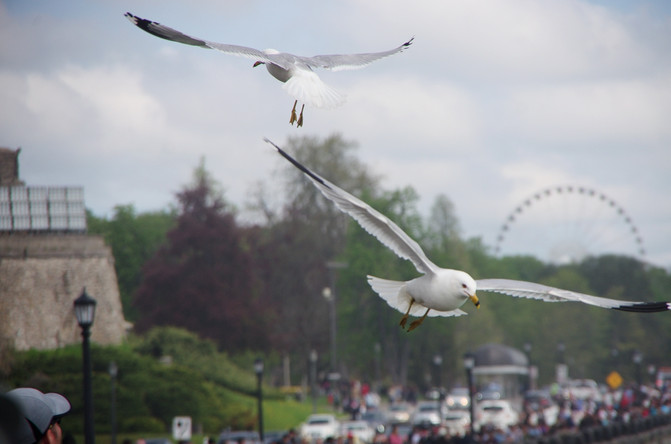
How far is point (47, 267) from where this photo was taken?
3459cm

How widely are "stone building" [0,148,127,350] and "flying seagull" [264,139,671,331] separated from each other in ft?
69.6


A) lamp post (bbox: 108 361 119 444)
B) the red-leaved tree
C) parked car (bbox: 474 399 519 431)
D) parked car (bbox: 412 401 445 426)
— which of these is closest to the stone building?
lamp post (bbox: 108 361 119 444)

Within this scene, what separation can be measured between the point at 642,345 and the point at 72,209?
55244 millimetres

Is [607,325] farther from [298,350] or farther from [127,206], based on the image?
[127,206]

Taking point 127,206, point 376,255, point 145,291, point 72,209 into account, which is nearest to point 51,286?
point 72,209

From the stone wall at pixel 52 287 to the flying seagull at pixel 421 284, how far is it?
2215 cm

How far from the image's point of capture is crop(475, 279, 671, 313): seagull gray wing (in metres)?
7.90

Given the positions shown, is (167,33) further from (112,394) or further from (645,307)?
(112,394)

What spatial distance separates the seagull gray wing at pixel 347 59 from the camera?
8195 millimetres

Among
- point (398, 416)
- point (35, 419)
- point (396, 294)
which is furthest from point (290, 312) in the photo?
point (35, 419)

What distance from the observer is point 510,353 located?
168ft

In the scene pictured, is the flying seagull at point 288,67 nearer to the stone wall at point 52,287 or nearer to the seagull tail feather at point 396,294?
the seagull tail feather at point 396,294

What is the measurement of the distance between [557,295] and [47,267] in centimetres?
2880

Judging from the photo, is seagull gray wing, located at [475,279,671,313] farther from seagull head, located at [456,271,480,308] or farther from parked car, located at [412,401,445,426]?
parked car, located at [412,401,445,426]
